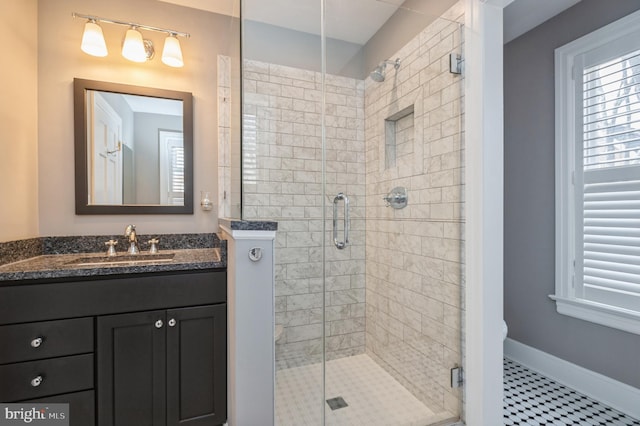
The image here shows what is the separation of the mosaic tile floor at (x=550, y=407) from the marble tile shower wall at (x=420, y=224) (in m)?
0.46

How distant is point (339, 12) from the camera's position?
6.35 ft

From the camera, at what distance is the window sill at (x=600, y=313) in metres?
1.78

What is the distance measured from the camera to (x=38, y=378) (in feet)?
4.42

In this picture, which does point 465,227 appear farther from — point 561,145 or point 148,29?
point 148,29

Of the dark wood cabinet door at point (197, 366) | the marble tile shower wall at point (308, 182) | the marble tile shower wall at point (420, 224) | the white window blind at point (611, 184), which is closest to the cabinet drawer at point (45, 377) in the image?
the dark wood cabinet door at point (197, 366)

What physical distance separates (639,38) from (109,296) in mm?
3256

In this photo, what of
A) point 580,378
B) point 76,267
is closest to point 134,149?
point 76,267

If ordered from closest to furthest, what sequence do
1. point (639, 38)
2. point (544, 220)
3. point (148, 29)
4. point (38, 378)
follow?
point (38, 378), point (639, 38), point (148, 29), point (544, 220)

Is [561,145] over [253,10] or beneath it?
beneath

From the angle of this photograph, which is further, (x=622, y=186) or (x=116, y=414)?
(x=622, y=186)

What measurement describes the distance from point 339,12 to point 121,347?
7.43 ft

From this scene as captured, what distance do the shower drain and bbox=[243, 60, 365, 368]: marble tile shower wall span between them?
228 mm

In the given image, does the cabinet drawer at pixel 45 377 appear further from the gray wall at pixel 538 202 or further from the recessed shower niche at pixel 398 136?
the gray wall at pixel 538 202

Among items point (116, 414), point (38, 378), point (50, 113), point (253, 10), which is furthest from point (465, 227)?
point (50, 113)
